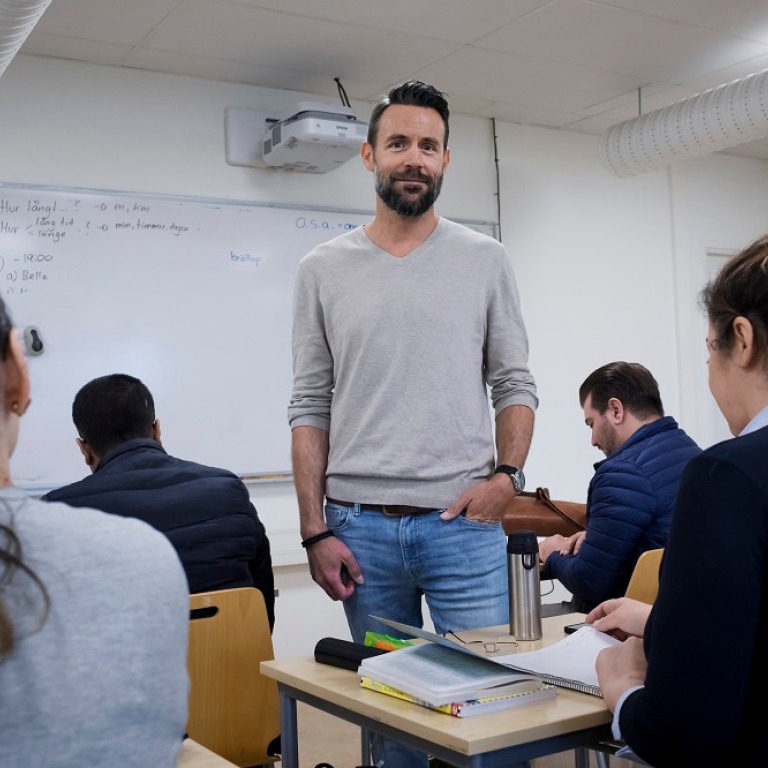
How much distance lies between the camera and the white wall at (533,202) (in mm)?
4137

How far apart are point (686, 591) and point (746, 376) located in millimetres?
302

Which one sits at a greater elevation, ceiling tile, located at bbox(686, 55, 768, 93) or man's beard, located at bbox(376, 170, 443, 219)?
ceiling tile, located at bbox(686, 55, 768, 93)

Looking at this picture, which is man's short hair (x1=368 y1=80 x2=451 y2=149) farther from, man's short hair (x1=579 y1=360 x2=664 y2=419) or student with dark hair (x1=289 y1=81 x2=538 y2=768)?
man's short hair (x1=579 y1=360 x2=664 y2=419)

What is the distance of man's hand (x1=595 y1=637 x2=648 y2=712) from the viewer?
54.6 inches

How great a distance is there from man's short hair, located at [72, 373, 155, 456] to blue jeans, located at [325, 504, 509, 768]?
26.7 inches

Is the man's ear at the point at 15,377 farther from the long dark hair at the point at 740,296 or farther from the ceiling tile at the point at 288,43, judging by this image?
the ceiling tile at the point at 288,43

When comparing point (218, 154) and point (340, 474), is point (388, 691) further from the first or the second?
point (218, 154)

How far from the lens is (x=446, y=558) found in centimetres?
202

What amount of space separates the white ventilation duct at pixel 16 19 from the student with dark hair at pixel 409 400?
4.02ft

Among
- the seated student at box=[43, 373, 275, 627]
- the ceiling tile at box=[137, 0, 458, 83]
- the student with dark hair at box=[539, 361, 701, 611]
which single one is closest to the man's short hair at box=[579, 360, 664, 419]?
the student with dark hair at box=[539, 361, 701, 611]

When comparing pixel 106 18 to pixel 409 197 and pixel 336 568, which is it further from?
pixel 336 568

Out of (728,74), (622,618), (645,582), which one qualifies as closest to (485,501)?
(622,618)

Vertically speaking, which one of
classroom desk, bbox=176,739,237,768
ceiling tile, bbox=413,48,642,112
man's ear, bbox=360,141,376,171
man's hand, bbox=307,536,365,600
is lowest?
classroom desk, bbox=176,739,237,768

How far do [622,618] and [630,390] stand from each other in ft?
5.15
